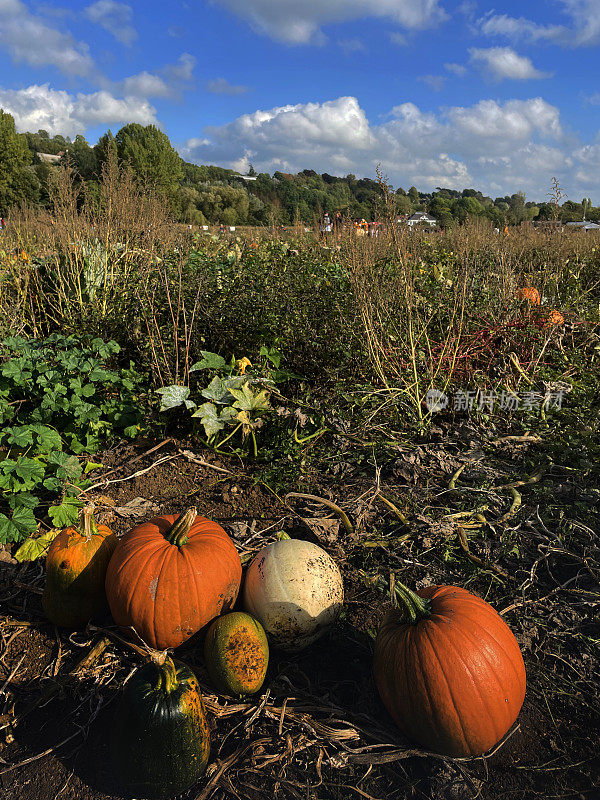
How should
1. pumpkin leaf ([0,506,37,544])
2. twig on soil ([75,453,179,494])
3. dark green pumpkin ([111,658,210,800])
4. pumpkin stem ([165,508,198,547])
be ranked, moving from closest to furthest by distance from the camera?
dark green pumpkin ([111,658,210,800]) < pumpkin stem ([165,508,198,547]) < pumpkin leaf ([0,506,37,544]) < twig on soil ([75,453,179,494])

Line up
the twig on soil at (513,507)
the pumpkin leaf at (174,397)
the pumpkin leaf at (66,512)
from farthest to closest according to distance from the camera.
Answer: the pumpkin leaf at (174,397), the twig on soil at (513,507), the pumpkin leaf at (66,512)

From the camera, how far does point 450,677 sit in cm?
156

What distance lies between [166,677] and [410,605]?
74 cm

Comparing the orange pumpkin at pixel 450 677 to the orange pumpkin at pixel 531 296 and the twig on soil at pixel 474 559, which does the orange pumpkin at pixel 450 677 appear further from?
the orange pumpkin at pixel 531 296

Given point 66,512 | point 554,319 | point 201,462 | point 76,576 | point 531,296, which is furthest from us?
point 531,296

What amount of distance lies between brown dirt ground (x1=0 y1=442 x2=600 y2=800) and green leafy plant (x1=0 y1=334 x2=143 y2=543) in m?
0.40

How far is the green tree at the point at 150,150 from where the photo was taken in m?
35.1

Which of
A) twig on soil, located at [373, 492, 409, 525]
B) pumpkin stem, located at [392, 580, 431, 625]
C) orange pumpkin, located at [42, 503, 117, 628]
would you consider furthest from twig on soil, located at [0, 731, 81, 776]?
twig on soil, located at [373, 492, 409, 525]

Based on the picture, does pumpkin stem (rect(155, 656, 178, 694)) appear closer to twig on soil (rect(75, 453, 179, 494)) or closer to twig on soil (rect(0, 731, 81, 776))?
twig on soil (rect(0, 731, 81, 776))

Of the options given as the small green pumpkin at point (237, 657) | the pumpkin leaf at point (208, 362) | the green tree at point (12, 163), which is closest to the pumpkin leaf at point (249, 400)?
the pumpkin leaf at point (208, 362)

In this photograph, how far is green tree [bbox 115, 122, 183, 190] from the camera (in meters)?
35.1

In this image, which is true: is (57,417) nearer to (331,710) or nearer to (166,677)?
(166,677)

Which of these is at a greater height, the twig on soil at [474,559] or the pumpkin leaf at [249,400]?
the pumpkin leaf at [249,400]

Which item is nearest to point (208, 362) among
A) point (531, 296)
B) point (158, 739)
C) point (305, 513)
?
point (305, 513)
